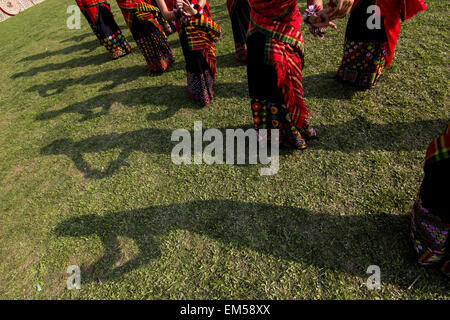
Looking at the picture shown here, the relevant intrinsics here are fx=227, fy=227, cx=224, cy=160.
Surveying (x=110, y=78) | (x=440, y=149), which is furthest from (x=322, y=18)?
(x=110, y=78)

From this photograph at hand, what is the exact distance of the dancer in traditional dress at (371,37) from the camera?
2600 mm

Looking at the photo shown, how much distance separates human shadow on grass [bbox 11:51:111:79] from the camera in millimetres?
6004

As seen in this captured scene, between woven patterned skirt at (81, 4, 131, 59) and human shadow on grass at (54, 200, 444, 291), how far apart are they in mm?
4543

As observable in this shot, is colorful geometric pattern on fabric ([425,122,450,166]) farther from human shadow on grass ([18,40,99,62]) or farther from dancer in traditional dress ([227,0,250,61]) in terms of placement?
human shadow on grass ([18,40,99,62])

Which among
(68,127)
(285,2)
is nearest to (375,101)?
(285,2)

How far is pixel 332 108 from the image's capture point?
3.15 meters

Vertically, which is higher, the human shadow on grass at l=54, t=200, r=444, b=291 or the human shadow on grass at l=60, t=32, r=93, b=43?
the human shadow on grass at l=60, t=32, r=93, b=43

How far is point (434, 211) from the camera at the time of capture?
61.4 inches

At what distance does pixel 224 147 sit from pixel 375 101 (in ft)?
7.00

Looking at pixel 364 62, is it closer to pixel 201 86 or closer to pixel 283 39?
pixel 283 39

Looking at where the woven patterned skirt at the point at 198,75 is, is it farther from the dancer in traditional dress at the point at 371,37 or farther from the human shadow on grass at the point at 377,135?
the dancer in traditional dress at the point at 371,37
